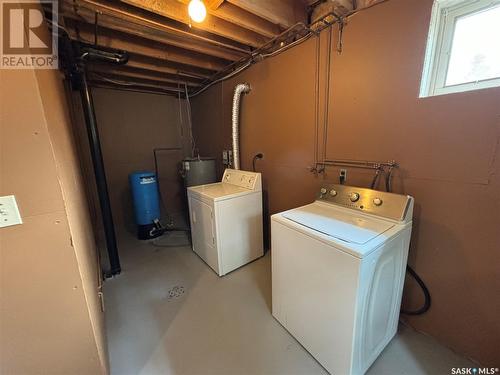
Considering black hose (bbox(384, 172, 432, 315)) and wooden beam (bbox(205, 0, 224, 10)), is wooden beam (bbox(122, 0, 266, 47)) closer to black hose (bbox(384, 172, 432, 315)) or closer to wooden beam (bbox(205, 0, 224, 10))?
wooden beam (bbox(205, 0, 224, 10))

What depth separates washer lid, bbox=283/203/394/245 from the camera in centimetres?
112

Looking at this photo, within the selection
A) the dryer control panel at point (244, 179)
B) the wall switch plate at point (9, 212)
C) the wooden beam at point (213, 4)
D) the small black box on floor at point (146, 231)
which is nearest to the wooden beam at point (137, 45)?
the wooden beam at point (213, 4)

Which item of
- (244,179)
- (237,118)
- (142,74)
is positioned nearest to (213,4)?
(237,118)

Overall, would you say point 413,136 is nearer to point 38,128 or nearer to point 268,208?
point 268,208

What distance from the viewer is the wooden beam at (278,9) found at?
1.50m

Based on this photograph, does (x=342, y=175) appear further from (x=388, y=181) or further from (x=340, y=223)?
(x=340, y=223)

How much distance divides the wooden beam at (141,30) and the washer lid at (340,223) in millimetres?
1960

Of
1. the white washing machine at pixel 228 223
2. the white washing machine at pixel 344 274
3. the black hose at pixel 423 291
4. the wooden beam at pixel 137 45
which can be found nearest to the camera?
the white washing machine at pixel 344 274

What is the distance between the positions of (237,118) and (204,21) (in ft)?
3.51

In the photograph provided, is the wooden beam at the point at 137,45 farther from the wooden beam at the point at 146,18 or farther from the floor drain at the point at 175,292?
the floor drain at the point at 175,292

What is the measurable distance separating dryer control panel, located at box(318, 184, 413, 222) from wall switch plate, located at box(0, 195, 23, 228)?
1.76 metres

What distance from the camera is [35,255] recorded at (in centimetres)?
85

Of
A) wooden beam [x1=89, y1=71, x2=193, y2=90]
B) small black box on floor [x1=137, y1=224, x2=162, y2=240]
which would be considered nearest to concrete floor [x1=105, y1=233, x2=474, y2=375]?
small black box on floor [x1=137, y1=224, x2=162, y2=240]

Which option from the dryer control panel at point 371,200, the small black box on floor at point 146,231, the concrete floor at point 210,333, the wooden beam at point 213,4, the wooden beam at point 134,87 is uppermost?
the wooden beam at point 213,4
